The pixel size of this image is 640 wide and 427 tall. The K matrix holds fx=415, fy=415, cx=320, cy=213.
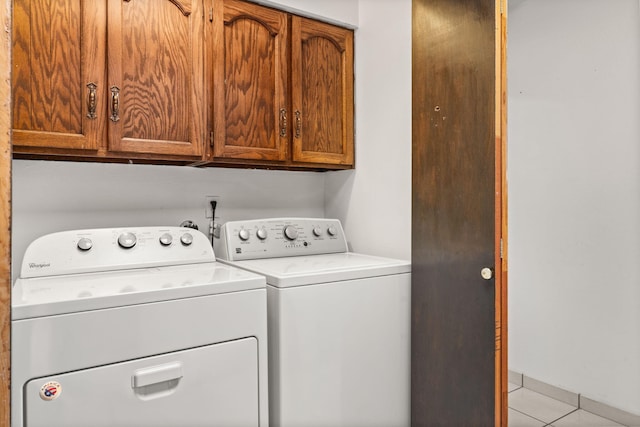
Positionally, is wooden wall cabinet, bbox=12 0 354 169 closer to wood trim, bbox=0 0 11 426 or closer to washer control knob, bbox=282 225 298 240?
washer control knob, bbox=282 225 298 240

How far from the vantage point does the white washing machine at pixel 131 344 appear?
1.10 metres

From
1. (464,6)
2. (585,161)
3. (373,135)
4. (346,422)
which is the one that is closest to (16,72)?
(373,135)

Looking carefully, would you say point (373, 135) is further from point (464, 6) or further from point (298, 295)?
point (298, 295)

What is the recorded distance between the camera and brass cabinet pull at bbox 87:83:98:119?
156cm

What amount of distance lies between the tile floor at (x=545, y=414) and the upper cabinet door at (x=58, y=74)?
8.07 feet

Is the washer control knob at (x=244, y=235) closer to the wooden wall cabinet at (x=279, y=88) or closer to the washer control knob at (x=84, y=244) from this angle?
the wooden wall cabinet at (x=279, y=88)

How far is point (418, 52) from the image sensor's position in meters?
1.77

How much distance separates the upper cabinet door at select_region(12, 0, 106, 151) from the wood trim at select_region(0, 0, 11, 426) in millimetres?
663

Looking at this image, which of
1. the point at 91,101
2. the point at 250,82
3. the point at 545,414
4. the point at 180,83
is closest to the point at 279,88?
the point at 250,82

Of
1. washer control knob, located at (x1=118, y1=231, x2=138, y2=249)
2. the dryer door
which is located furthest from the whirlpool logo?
the dryer door

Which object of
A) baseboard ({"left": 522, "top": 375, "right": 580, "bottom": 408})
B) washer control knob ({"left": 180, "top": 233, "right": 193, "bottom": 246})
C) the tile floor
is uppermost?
washer control knob ({"left": 180, "top": 233, "right": 193, "bottom": 246})

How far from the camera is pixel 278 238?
6.71 ft

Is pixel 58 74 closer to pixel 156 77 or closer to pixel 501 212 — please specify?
pixel 156 77

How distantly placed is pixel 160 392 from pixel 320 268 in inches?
27.6
